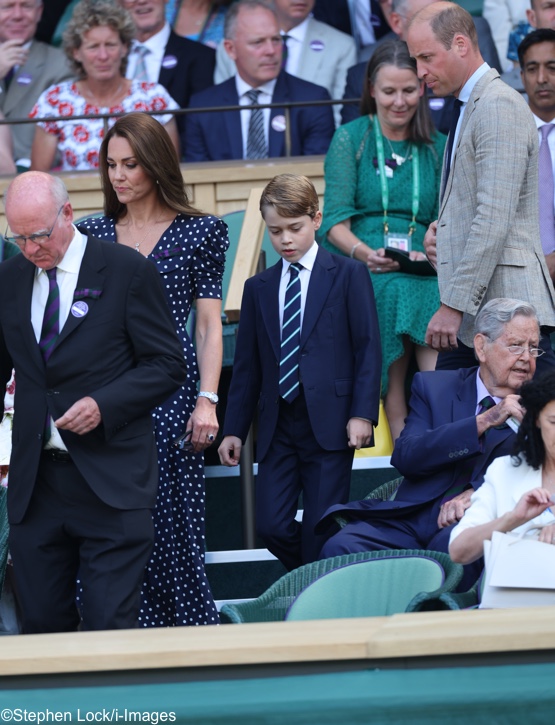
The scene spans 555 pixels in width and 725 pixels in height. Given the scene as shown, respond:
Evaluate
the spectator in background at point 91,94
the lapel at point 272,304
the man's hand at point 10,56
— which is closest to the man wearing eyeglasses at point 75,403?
the lapel at point 272,304

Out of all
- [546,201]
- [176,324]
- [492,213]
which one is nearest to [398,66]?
[546,201]

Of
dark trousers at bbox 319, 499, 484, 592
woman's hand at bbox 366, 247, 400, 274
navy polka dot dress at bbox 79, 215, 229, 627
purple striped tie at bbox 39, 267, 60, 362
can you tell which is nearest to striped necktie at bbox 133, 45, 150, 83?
woman's hand at bbox 366, 247, 400, 274

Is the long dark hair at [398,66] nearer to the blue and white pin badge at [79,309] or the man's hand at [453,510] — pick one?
the man's hand at [453,510]

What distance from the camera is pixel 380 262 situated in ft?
19.4

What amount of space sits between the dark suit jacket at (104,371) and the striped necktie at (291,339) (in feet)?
3.25

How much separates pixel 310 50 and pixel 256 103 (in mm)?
600

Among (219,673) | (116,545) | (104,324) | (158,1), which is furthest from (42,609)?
(158,1)

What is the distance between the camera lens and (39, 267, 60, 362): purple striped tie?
3830 mm

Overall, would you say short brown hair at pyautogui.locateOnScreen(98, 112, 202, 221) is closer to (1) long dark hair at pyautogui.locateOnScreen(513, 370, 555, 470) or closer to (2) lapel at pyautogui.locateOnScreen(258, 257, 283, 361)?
(2) lapel at pyautogui.locateOnScreen(258, 257, 283, 361)

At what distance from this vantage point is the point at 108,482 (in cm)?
376

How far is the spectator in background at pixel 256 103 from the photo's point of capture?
7.63 metres

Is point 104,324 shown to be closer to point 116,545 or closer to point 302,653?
point 116,545

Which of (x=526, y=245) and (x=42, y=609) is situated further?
(x=526, y=245)

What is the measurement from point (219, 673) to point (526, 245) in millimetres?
2368
